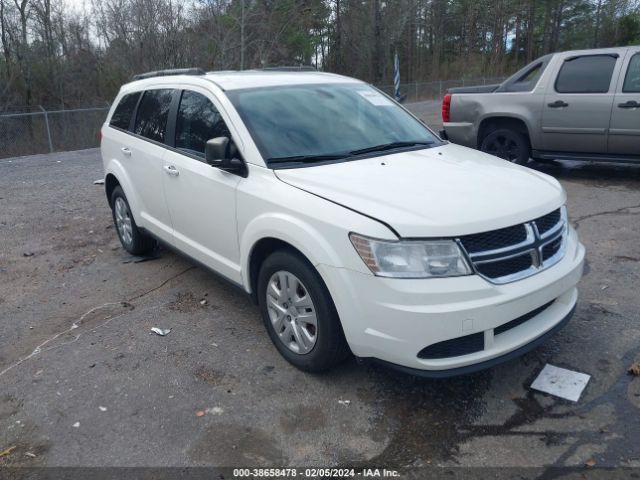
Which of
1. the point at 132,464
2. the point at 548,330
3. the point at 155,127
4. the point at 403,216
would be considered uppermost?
the point at 155,127

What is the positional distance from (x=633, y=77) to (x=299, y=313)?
21.6 ft

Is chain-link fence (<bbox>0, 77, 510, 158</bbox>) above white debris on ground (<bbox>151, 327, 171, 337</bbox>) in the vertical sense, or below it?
above

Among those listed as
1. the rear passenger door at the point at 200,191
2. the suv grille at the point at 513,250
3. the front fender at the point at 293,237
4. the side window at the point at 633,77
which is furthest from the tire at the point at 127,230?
the side window at the point at 633,77

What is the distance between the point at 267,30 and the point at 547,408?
2706cm

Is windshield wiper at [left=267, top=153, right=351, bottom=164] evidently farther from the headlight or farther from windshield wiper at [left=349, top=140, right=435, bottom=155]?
the headlight

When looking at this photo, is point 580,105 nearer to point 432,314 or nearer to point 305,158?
point 305,158

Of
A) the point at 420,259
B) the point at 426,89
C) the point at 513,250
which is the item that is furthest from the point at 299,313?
the point at 426,89

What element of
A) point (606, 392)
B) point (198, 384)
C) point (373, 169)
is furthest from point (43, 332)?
point (606, 392)

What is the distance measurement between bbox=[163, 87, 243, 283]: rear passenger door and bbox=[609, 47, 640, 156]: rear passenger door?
593 cm

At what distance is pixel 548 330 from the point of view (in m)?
3.27

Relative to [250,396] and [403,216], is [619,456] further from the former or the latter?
[250,396]

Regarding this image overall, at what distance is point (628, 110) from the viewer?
761 cm

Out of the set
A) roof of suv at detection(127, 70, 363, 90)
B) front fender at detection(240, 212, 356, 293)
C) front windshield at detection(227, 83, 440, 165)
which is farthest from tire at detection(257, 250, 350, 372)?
roof of suv at detection(127, 70, 363, 90)

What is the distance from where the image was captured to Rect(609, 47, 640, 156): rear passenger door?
7582mm
